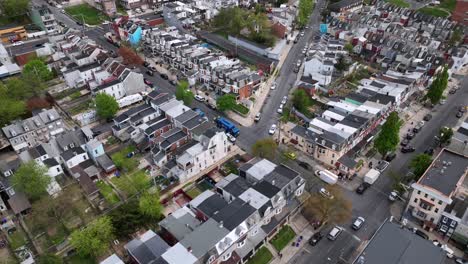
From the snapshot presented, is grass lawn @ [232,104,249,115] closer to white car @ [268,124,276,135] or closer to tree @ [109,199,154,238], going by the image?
white car @ [268,124,276,135]

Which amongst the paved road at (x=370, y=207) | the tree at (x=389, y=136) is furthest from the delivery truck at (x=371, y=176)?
the tree at (x=389, y=136)

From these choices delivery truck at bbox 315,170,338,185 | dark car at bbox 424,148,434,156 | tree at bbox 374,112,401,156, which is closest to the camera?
delivery truck at bbox 315,170,338,185

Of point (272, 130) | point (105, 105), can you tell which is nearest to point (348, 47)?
point (272, 130)

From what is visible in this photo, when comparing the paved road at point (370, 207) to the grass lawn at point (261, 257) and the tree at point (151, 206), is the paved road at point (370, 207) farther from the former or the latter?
the tree at point (151, 206)

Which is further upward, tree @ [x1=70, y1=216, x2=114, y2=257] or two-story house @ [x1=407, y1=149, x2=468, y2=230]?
two-story house @ [x1=407, y1=149, x2=468, y2=230]

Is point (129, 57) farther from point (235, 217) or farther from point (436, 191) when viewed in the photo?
point (436, 191)

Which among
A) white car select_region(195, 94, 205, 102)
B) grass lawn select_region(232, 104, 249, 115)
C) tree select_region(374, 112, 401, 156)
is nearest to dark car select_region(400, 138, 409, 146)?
tree select_region(374, 112, 401, 156)
